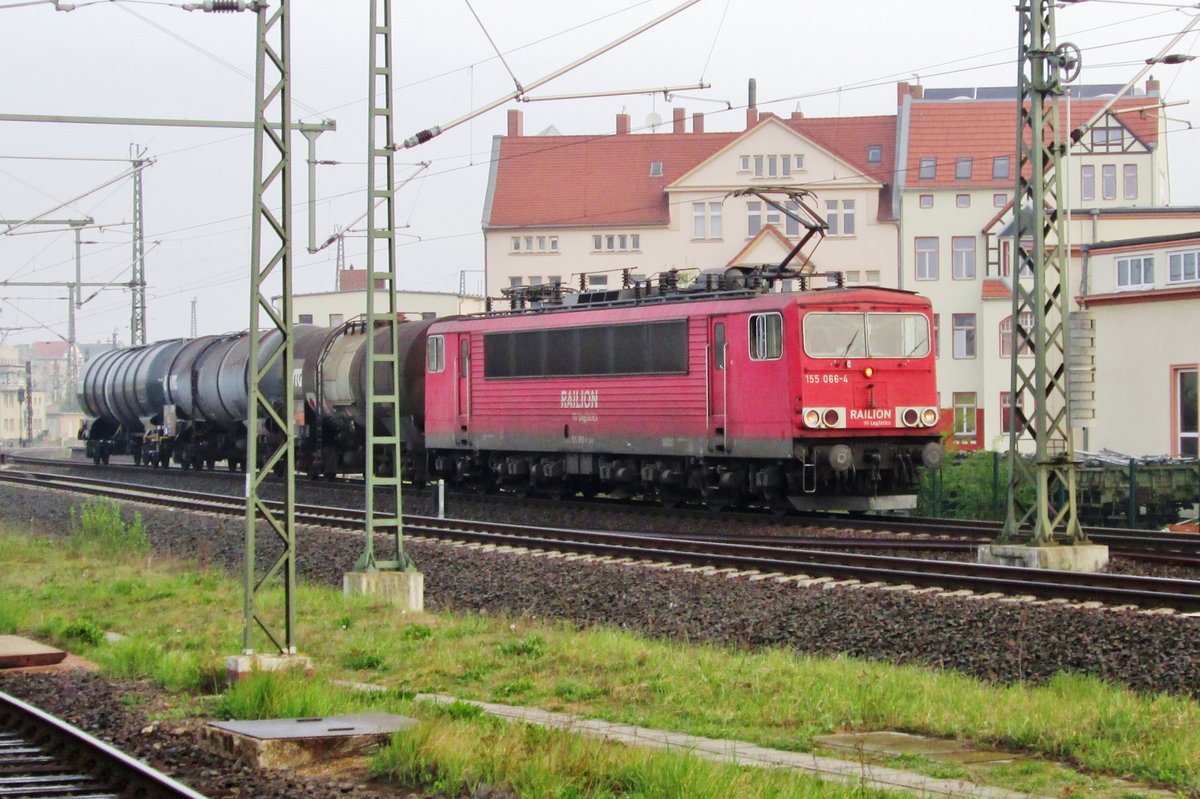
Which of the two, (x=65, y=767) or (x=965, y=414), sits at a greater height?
(x=965, y=414)

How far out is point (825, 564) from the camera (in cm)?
1791

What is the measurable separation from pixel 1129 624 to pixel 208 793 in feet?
26.0

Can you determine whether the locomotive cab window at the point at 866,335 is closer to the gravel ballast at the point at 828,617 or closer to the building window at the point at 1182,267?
the gravel ballast at the point at 828,617

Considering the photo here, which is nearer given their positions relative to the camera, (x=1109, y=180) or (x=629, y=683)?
(x=629, y=683)

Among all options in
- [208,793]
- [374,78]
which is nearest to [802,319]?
[374,78]

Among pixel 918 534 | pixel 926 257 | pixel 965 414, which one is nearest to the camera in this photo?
pixel 918 534

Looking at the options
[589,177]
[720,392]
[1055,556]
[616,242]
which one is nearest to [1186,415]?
[720,392]

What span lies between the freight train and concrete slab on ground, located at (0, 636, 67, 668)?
5.36m

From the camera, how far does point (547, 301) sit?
30000mm

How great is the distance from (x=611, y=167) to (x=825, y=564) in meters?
58.1

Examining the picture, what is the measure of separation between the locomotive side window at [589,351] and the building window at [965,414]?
36.0 meters

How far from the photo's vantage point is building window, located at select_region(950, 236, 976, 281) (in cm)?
6550

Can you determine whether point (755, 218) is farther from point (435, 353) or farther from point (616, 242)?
point (435, 353)

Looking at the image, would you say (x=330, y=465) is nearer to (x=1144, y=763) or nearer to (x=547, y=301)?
(x=547, y=301)
